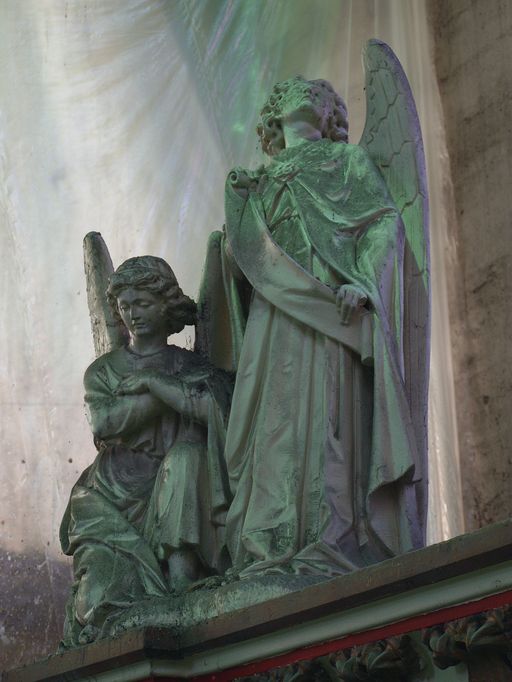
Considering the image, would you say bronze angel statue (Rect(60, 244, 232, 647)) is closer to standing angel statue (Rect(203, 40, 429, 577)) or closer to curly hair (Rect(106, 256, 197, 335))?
curly hair (Rect(106, 256, 197, 335))

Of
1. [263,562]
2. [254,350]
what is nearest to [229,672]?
[263,562]

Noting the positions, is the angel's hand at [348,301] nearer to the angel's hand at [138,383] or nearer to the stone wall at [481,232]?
the angel's hand at [138,383]

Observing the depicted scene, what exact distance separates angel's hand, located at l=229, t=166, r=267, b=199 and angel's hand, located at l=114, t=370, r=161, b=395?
631mm

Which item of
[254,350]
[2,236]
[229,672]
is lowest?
[229,672]

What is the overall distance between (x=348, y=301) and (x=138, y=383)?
826 mm

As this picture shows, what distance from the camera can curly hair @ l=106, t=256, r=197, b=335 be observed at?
558 cm

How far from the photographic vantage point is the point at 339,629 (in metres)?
4.28

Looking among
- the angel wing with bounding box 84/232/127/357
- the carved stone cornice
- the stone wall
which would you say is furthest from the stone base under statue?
the stone wall

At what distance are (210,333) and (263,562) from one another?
1134 mm

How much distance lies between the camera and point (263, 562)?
4758 mm

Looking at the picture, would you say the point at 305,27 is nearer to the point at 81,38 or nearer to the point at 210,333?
the point at 81,38

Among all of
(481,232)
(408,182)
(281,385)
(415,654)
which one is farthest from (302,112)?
(481,232)

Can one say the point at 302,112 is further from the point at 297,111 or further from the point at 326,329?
the point at 326,329

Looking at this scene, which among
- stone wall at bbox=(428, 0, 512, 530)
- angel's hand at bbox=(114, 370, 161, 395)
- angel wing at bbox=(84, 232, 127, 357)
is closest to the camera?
angel's hand at bbox=(114, 370, 161, 395)
